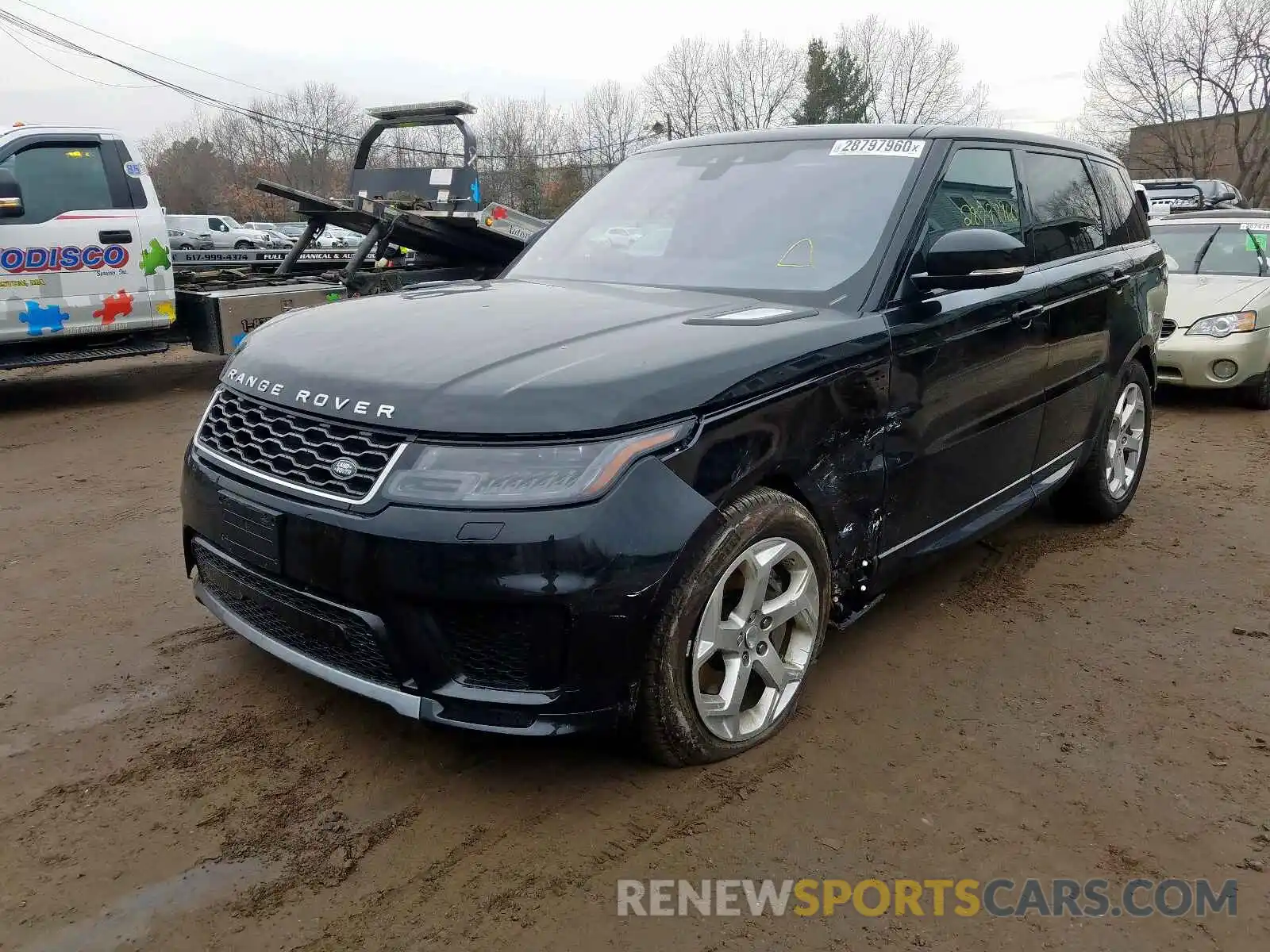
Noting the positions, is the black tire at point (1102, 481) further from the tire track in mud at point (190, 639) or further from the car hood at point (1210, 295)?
the tire track in mud at point (190, 639)

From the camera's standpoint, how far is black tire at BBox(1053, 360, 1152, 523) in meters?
4.70

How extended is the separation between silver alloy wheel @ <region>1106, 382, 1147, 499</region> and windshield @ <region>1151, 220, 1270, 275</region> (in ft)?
14.3

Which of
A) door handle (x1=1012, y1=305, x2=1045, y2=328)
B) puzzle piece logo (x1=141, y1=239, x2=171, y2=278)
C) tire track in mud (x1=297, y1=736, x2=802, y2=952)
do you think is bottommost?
tire track in mud (x1=297, y1=736, x2=802, y2=952)

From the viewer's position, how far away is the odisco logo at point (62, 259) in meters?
7.40

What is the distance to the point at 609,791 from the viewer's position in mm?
2654

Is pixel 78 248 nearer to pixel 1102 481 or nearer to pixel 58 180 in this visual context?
pixel 58 180

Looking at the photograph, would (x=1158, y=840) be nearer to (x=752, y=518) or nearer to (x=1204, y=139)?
(x=752, y=518)

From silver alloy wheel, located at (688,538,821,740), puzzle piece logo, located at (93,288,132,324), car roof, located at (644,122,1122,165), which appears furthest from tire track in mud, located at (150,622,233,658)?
puzzle piece logo, located at (93,288,132,324)

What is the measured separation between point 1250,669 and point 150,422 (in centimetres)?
757

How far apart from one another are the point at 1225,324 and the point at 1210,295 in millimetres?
459

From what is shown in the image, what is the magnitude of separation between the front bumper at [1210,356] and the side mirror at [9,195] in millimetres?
9313

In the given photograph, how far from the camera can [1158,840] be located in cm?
250

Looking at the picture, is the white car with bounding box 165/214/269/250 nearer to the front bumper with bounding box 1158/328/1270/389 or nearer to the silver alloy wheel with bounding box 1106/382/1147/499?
the front bumper with bounding box 1158/328/1270/389

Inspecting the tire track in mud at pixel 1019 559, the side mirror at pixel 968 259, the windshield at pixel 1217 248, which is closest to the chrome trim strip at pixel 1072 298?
the side mirror at pixel 968 259
